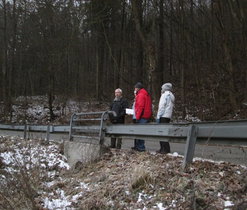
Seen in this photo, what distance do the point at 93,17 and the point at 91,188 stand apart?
19.1 meters

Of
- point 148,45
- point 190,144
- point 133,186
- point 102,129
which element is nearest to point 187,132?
point 190,144

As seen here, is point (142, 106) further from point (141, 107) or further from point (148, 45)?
point (148, 45)

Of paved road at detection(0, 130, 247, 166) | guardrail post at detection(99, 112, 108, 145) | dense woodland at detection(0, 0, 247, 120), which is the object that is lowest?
paved road at detection(0, 130, 247, 166)

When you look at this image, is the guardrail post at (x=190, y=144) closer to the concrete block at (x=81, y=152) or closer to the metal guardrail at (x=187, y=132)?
the metal guardrail at (x=187, y=132)

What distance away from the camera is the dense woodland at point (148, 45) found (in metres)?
17.6

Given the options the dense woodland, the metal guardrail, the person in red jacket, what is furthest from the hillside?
the dense woodland

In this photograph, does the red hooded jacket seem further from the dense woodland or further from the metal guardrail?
the dense woodland

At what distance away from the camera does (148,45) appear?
17500mm

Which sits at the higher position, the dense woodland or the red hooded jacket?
the dense woodland

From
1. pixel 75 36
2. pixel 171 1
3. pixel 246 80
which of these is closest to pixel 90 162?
pixel 246 80

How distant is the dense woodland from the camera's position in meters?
17.6

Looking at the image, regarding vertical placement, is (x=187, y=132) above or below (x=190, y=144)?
above

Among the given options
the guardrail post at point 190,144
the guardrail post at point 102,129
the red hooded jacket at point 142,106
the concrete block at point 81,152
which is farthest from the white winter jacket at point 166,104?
the guardrail post at point 190,144

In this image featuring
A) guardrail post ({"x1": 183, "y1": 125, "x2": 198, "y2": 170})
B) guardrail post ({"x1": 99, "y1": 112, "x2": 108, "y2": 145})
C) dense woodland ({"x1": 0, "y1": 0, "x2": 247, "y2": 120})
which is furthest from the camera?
dense woodland ({"x1": 0, "y1": 0, "x2": 247, "y2": 120})
